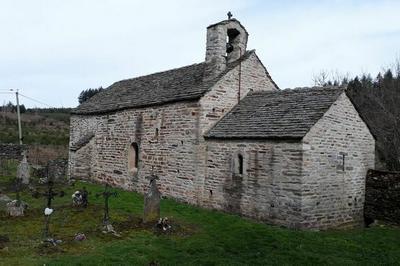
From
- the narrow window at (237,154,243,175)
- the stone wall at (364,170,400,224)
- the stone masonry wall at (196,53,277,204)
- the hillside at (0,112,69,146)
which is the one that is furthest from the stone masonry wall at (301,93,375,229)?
the hillside at (0,112,69,146)

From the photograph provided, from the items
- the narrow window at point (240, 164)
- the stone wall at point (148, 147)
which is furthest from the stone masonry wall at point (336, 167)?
the stone wall at point (148, 147)

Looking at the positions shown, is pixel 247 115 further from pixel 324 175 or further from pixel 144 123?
pixel 144 123

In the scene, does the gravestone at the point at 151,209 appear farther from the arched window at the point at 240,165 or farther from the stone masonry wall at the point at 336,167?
the stone masonry wall at the point at 336,167

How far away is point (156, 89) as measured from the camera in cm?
2089

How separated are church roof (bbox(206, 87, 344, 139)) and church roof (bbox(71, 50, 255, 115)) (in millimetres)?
1716

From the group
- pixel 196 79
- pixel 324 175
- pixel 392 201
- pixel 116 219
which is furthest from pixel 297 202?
pixel 196 79

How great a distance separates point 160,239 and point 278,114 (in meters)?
6.46

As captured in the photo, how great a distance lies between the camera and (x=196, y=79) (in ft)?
61.2

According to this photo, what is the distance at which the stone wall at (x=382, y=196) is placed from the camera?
14492mm

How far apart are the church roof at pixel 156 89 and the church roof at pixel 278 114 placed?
5.63 ft

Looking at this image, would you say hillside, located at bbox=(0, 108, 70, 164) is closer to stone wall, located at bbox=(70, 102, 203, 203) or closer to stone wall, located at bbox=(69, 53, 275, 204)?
stone wall, located at bbox=(70, 102, 203, 203)

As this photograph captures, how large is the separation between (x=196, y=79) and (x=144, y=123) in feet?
11.5

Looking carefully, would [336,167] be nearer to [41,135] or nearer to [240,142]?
[240,142]

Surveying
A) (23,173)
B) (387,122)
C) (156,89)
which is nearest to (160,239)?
(156,89)
